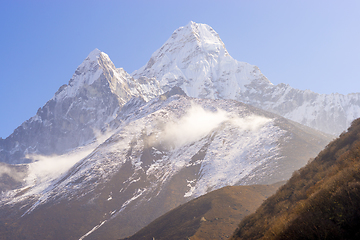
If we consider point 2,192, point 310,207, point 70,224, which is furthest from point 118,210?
point 310,207

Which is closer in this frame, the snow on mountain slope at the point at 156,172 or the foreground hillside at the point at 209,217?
the foreground hillside at the point at 209,217

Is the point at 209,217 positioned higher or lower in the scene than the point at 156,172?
lower

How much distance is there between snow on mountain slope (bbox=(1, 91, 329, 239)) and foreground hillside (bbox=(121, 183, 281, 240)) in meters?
43.1

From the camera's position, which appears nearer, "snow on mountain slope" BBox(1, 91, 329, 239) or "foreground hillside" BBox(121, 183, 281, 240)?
"foreground hillside" BBox(121, 183, 281, 240)

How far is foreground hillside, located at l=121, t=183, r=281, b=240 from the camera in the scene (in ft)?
196

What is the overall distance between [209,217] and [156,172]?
99.8 m

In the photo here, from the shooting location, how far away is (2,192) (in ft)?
621

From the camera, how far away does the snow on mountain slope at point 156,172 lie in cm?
12788

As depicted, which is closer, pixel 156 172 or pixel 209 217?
pixel 209 217

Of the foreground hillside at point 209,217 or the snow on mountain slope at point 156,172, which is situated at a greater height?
the snow on mountain slope at point 156,172

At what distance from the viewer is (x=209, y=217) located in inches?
2544

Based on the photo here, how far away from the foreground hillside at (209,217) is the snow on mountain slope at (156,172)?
141 feet

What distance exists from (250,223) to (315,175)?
9199mm

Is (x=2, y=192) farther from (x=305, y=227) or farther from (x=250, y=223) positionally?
(x=305, y=227)
